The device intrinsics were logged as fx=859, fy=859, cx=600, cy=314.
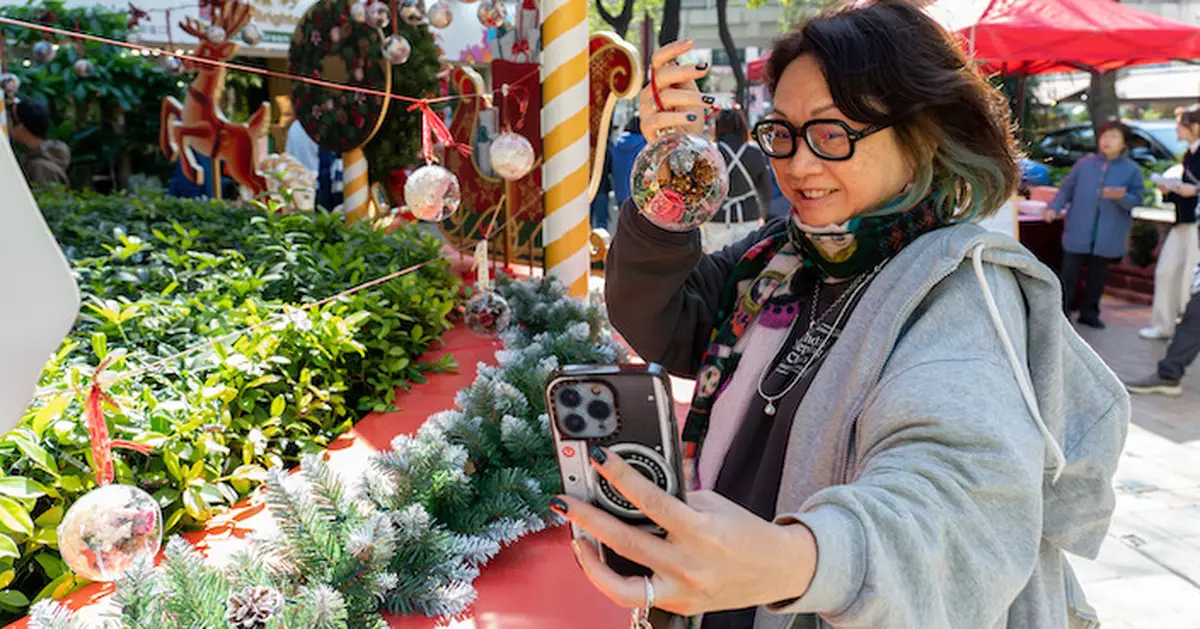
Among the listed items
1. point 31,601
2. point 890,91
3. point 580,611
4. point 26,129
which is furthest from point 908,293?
point 26,129

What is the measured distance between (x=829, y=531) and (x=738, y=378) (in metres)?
0.62

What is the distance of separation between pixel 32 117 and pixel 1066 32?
7.84 metres

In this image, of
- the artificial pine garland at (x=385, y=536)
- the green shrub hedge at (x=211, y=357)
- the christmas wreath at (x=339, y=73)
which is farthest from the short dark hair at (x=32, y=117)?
the artificial pine garland at (x=385, y=536)

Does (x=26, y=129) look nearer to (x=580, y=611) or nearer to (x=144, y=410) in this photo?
(x=144, y=410)

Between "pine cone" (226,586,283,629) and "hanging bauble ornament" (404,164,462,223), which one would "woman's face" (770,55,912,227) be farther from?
"hanging bauble ornament" (404,164,462,223)

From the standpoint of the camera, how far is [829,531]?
75cm

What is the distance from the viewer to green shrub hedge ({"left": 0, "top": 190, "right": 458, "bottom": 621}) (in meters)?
1.95

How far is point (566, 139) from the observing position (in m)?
3.82

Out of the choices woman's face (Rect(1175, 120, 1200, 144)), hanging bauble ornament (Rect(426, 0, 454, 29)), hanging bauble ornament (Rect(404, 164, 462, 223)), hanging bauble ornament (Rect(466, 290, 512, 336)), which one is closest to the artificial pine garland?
hanging bauble ornament (Rect(466, 290, 512, 336))

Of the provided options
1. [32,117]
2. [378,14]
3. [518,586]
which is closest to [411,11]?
[378,14]

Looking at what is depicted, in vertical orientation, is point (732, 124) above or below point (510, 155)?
below

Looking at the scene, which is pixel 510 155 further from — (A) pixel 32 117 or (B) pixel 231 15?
(A) pixel 32 117

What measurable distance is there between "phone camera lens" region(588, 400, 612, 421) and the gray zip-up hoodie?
0.23m

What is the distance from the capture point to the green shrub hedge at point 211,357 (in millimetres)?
1949
